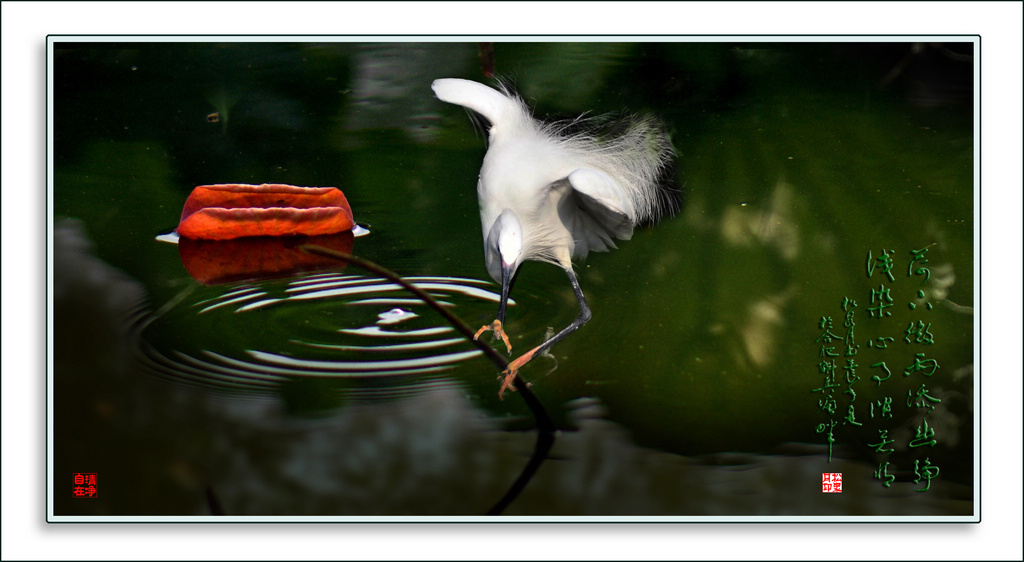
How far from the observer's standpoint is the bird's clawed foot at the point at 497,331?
4.29 ft

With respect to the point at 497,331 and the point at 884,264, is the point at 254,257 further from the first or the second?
the point at 884,264

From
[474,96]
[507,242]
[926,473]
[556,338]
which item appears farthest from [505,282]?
[926,473]

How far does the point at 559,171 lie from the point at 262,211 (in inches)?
22.8

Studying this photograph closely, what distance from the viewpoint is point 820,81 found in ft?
4.66

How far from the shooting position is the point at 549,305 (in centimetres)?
150

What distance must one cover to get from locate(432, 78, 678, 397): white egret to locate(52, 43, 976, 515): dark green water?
3 cm

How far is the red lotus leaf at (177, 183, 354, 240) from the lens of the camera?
147 cm

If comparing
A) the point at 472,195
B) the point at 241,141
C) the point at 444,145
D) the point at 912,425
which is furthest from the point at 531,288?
the point at 912,425

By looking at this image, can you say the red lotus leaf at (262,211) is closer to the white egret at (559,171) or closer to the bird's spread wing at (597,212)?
the white egret at (559,171)

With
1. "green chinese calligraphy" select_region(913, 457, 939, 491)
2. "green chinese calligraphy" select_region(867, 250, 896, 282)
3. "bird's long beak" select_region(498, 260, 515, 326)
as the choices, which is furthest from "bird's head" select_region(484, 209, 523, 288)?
"green chinese calligraphy" select_region(913, 457, 939, 491)

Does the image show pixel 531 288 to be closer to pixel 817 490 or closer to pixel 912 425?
pixel 817 490

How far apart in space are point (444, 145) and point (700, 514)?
0.84 m

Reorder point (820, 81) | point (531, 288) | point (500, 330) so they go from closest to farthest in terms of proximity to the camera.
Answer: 1. point (500, 330)
2. point (820, 81)
3. point (531, 288)

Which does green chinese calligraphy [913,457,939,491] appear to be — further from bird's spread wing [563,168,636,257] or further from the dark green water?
bird's spread wing [563,168,636,257]
